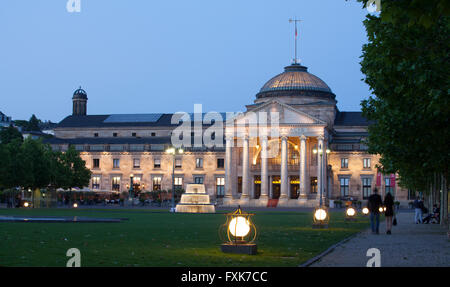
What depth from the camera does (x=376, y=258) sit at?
18.4 m

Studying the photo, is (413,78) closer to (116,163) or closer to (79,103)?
(116,163)

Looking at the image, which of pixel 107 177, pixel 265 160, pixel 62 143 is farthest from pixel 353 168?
pixel 62 143


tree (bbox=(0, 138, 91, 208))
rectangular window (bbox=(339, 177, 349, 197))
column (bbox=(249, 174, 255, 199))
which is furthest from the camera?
rectangular window (bbox=(339, 177, 349, 197))

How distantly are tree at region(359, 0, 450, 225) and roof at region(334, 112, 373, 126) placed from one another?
276 feet

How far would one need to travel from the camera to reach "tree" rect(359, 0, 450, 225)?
14.1 metres

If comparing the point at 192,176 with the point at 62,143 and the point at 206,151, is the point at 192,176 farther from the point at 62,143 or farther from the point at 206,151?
the point at 62,143

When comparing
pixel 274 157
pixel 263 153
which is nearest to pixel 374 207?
pixel 263 153

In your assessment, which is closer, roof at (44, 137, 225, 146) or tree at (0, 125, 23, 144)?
roof at (44, 137, 225, 146)

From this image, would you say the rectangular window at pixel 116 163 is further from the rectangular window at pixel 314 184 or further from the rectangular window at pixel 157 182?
the rectangular window at pixel 314 184

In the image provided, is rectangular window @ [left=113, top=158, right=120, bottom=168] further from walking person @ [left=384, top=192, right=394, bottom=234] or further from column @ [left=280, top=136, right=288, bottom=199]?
walking person @ [left=384, top=192, right=394, bottom=234]

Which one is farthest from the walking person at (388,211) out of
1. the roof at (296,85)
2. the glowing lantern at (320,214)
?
the roof at (296,85)

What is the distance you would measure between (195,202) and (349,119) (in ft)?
225

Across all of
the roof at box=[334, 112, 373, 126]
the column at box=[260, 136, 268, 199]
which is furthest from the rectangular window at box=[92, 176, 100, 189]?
→ the roof at box=[334, 112, 373, 126]

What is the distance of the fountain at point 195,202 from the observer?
62.6 m
